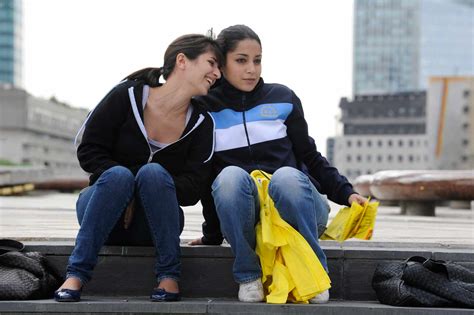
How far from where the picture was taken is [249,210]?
11.5 ft

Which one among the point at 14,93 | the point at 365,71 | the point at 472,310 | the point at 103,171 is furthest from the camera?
the point at 365,71

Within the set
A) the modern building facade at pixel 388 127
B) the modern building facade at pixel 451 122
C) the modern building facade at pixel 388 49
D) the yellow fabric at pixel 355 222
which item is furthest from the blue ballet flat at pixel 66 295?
the modern building facade at pixel 388 49

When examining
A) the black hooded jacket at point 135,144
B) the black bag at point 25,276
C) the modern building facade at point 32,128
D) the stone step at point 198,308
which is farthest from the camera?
the modern building facade at point 32,128

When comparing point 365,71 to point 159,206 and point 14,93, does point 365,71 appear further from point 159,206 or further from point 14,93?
point 159,206

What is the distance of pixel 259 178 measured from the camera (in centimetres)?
366

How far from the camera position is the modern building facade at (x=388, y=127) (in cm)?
12169

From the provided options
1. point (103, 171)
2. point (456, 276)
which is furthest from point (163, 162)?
point (456, 276)

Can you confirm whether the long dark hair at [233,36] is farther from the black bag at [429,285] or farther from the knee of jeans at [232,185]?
the black bag at [429,285]

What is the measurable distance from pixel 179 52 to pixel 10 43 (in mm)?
110877

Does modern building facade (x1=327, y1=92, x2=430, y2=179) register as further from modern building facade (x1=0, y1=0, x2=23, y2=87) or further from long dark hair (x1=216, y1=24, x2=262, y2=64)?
long dark hair (x1=216, y1=24, x2=262, y2=64)

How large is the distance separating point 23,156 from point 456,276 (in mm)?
93828

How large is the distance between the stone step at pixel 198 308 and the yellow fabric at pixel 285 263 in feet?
0.24

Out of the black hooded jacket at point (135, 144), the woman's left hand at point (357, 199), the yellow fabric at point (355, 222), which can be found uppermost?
the black hooded jacket at point (135, 144)

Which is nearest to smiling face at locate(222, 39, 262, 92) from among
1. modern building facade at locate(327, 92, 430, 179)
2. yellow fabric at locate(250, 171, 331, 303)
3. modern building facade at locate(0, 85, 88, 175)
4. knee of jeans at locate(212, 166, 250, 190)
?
knee of jeans at locate(212, 166, 250, 190)
